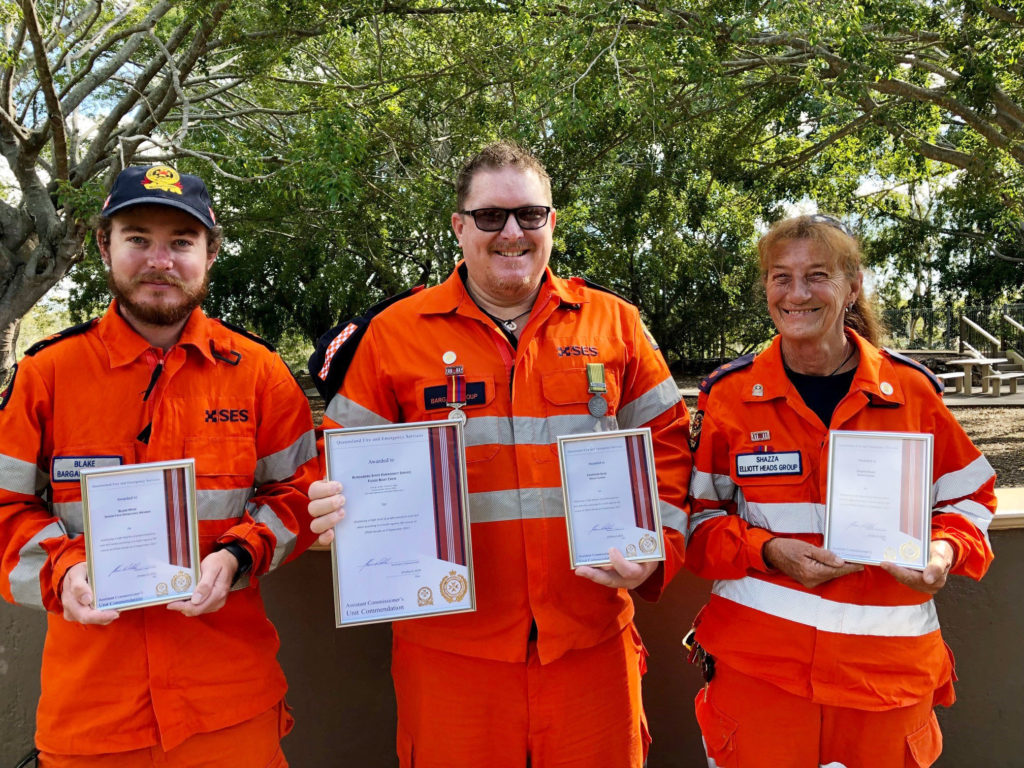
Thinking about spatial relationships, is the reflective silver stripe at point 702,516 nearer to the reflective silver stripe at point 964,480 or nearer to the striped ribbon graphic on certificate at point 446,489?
the reflective silver stripe at point 964,480

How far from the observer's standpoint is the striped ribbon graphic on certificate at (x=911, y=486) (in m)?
2.18

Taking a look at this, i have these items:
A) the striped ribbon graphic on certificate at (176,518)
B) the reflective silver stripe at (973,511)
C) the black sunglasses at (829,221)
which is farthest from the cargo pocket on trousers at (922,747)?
the striped ribbon graphic on certificate at (176,518)

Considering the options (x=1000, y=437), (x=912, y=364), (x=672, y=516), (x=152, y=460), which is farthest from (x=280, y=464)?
(x=1000, y=437)

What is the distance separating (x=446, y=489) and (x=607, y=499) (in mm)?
473

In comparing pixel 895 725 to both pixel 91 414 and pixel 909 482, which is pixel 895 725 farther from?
pixel 91 414

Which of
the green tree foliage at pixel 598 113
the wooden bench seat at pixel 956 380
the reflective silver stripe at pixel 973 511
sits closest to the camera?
the reflective silver stripe at pixel 973 511

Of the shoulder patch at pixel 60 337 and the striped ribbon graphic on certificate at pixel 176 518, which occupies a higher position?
the shoulder patch at pixel 60 337

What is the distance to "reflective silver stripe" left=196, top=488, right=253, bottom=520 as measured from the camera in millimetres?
2354

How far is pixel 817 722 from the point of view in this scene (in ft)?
7.63

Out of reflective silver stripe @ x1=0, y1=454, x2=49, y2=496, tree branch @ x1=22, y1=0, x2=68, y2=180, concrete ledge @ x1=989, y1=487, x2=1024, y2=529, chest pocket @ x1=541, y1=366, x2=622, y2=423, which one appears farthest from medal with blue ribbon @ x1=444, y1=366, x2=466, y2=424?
tree branch @ x1=22, y1=0, x2=68, y2=180

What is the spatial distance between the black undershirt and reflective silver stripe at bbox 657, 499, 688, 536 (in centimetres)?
→ 55

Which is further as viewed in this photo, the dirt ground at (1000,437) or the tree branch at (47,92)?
the dirt ground at (1000,437)

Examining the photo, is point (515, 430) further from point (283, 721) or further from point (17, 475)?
point (17, 475)

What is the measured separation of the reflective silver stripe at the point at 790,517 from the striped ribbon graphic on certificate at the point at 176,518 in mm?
1728
